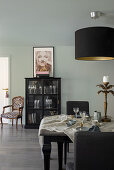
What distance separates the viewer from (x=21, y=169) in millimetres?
2869

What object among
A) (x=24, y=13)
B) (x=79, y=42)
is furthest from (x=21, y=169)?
(x=24, y=13)

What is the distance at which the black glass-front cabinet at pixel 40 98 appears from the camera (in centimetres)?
541

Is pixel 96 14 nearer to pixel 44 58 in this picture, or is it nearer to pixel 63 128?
pixel 63 128

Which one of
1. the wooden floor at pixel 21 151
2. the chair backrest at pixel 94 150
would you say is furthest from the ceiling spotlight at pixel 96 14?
the wooden floor at pixel 21 151

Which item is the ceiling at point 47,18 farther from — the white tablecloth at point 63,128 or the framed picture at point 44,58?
the white tablecloth at point 63,128

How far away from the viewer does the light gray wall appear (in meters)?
5.72

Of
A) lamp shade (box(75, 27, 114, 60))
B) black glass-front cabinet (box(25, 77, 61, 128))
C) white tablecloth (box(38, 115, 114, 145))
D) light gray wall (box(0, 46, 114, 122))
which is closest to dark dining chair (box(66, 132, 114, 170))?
white tablecloth (box(38, 115, 114, 145))

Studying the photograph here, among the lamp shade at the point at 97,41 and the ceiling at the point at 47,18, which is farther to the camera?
the ceiling at the point at 47,18

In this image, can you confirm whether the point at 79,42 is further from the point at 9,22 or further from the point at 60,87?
the point at 60,87

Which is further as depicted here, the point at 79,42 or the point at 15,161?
the point at 15,161

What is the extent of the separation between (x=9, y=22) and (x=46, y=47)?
2196 mm

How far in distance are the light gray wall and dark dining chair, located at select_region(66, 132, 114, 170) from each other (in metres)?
4.17

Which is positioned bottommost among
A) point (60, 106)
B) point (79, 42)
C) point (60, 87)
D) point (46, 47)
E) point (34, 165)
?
point (34, 165)

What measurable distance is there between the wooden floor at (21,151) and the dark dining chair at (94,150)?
4.86 feet
